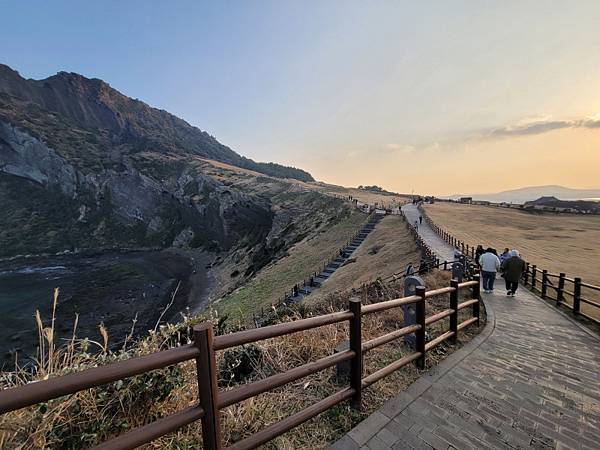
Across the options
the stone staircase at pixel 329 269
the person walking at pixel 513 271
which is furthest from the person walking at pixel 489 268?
the stone staircase at pixel 329 269

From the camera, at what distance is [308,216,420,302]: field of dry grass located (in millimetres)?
17984

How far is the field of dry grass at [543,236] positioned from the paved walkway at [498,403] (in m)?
5.76

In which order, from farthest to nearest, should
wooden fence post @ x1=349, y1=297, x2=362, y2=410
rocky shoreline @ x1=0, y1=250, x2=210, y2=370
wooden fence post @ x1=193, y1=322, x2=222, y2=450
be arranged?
1. rocky shoreline @ x1=0, y1=250, x2=210, y2=370
2. wooden fence post @ x1=349, y1=297, x2=362, y2=410
3. wooden fence post @ x1=193, y1=322, x2=222, y2=450

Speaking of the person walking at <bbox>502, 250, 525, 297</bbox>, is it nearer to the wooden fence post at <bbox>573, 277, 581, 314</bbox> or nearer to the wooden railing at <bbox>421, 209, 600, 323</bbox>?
the wooden railing at <bbox>421, 209, 600, 323</bbox>

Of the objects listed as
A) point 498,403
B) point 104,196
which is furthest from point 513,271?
point 104,196

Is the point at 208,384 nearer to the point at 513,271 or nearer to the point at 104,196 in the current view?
the point at 513,271

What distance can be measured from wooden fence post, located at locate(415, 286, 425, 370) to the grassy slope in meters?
16.0

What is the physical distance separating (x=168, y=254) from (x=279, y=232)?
3010cm

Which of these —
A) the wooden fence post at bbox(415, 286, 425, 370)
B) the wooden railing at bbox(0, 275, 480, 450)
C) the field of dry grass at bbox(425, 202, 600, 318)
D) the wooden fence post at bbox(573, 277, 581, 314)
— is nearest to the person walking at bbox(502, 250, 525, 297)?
the field of dry grass at bbox(425, 202, 600, 318)

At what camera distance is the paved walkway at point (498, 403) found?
3.23m

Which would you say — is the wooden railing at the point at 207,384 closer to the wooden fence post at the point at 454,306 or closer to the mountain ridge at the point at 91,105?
the wooden fence post at the point at 454,306

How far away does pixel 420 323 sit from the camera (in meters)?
4.51

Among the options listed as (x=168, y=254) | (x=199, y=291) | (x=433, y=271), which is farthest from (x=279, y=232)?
(x=433, y=271)

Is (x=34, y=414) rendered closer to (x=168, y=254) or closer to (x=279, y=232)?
(x=279, y=232)
